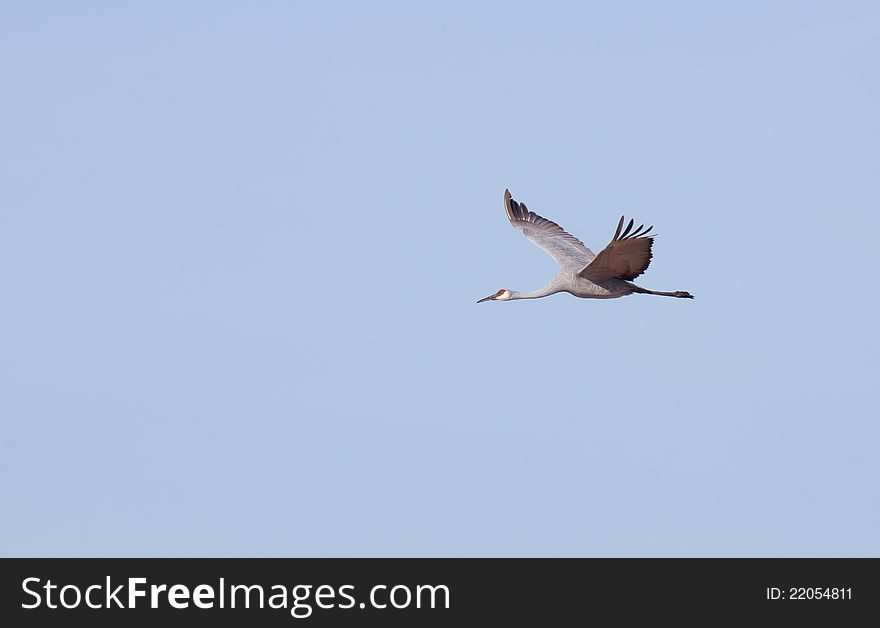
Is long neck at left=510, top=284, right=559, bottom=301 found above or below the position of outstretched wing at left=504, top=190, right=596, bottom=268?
below

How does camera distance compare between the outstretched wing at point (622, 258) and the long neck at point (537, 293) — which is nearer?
the outstretched wing at point (622, 258)

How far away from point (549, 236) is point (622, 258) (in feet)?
33.1

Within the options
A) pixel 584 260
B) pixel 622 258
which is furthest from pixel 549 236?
pixel 622 258

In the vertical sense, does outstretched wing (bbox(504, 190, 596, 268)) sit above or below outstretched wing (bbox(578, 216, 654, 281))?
above

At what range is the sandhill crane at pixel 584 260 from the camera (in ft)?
175

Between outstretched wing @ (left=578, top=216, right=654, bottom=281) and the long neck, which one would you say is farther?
the long neck

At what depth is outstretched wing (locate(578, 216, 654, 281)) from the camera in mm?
52688

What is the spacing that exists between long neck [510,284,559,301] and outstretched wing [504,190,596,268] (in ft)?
4.54

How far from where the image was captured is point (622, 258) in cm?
5431

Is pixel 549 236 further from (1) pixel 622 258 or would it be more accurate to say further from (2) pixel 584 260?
(1) pixel 622 258

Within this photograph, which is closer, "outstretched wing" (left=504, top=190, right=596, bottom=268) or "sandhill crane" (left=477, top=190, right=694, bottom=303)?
"sandhill crane" (left=477, top=190, right=694, bottom=303)

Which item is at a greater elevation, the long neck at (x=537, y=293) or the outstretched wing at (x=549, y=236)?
the outstretched wing at (x=549, y=236)
